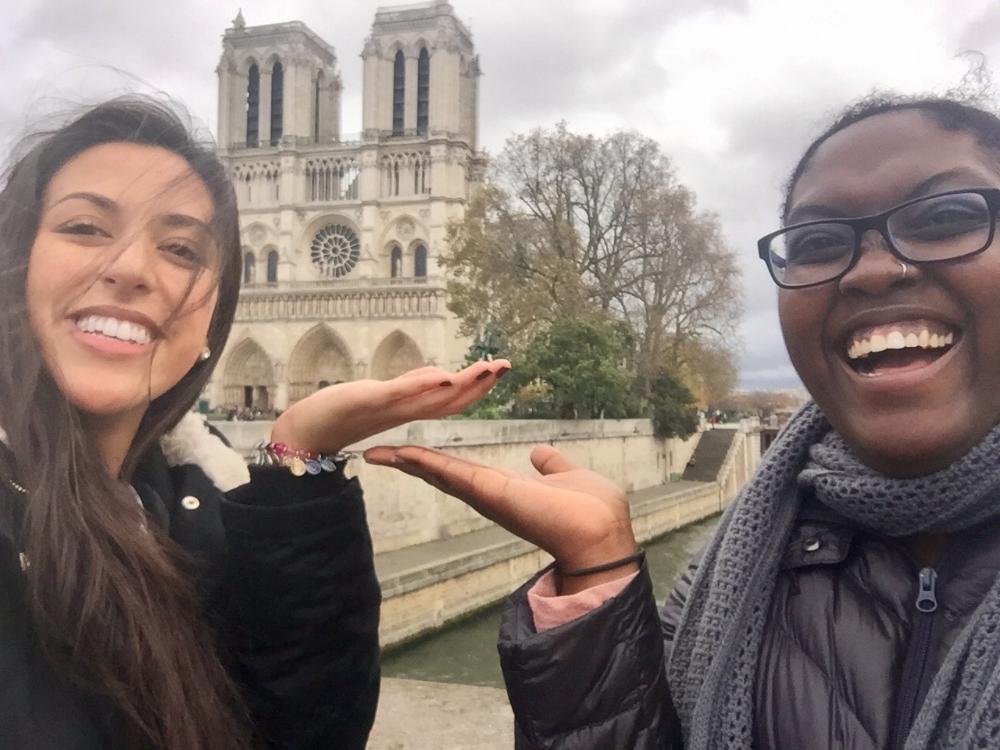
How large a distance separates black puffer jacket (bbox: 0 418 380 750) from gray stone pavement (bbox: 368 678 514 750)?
2732mm

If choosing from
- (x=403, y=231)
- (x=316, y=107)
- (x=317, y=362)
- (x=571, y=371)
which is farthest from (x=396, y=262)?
(x=571, y=371)

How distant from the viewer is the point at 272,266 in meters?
33.8

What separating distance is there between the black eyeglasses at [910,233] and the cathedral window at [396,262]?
3207cm

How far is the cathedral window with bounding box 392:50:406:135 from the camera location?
34.8 metres

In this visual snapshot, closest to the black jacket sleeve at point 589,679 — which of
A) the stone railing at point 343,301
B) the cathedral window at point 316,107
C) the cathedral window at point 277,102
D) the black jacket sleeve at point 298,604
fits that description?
the black jacket sleeve at point 298,604

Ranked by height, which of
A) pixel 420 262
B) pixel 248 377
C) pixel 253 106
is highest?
pixel 253 106

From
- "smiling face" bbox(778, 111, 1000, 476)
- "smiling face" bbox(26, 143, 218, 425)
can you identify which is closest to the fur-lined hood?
"smiling face" bbox(26, 143, 218, 425)

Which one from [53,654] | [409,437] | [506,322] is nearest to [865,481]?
[53,654]

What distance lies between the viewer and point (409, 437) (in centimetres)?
1048

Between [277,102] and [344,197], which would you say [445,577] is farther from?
[277,102]

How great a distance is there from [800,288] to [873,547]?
0.36 m

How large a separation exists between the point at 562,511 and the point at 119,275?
2.49 feet

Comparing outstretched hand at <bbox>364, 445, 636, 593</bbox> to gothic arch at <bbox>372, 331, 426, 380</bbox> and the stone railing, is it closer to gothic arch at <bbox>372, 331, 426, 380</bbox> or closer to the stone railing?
the stone railing

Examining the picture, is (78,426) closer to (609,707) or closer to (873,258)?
(609,707)
